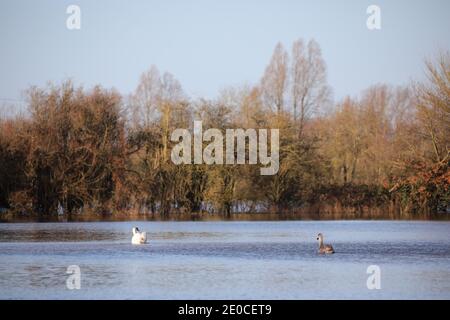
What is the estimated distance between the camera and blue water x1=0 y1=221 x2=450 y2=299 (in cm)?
1672

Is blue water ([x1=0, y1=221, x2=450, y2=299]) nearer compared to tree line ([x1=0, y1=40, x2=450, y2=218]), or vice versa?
blue water ([x1=0, y1=221, x2=450, y2=299])

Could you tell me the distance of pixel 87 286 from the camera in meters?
17.5

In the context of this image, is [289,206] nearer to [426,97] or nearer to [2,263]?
[426,97]

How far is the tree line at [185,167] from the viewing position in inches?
1598

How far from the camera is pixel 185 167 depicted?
4481 centimetres

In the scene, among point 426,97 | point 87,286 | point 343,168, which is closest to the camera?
point 87,286

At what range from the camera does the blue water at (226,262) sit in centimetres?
1672

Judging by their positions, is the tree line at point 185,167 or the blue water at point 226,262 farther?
the tree line at point 185,167

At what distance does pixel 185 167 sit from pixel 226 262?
2344 centimetres

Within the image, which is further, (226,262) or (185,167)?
(185,167)

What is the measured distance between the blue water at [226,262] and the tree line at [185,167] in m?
7.12

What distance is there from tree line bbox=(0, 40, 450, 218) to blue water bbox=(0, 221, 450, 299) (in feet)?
23.3

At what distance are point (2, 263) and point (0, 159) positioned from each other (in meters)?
20.0
